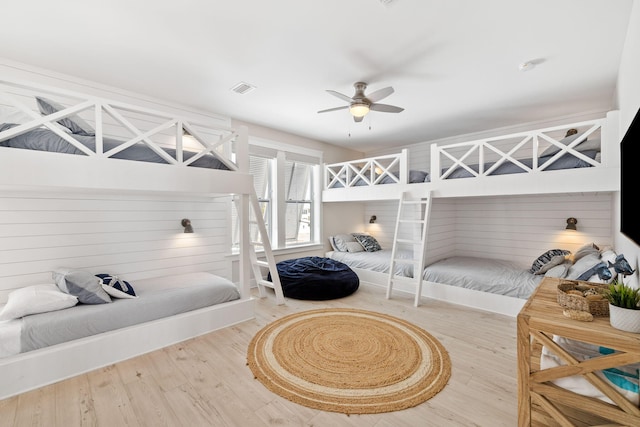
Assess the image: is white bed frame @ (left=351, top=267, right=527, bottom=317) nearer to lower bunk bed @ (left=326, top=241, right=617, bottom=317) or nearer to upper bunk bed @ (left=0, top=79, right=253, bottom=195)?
lower bunk bed @ (left=326, top=241, right=617, bottom=317)

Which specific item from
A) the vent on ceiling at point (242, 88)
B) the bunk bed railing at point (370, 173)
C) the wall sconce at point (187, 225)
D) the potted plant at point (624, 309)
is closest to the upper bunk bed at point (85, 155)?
the vent on ceiling at point (242, 88)

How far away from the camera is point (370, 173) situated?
17.3 ft

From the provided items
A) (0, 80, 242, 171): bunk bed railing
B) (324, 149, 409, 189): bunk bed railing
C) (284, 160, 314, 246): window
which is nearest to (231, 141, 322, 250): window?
(284, 160, 314, 246): window

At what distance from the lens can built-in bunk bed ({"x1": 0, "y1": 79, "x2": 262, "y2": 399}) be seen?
2.01 metres

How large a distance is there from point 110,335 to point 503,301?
409cm

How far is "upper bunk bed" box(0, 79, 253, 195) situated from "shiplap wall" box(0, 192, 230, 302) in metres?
0.57

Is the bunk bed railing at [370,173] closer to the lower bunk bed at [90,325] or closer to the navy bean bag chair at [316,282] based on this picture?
the navy bean bag chair at [316,282]

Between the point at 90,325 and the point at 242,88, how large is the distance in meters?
2.75

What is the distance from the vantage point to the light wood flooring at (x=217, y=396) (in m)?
1.71

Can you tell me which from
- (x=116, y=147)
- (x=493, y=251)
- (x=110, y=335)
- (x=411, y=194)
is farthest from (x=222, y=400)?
(x=493, y=251)

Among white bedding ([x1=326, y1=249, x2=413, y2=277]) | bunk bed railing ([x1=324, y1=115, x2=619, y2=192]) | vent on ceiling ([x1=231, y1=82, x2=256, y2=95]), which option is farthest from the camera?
white bedding ([x1=326, y1=249, x2=413, y2=277])

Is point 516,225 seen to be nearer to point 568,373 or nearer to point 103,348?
point 568,373

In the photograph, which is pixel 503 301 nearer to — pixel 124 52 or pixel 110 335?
pixel 110 335

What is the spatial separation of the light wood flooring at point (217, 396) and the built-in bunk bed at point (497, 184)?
90 centimetres
